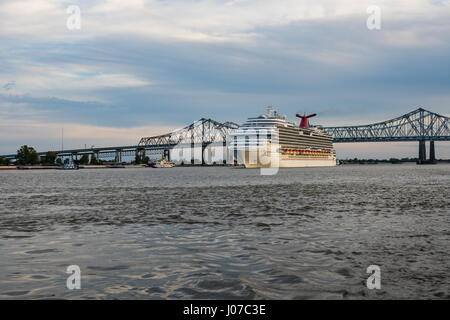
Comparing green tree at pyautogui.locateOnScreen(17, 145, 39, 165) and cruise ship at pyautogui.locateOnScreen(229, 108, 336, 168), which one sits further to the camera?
green tree at pyautogui.locateOnScreen(17, 145, 39, 165)

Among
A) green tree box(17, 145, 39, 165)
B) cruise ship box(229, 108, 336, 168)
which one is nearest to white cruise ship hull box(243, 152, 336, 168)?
cruise ship box(229, 108, 336, 168)

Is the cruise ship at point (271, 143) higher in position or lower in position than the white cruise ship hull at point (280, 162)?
higher

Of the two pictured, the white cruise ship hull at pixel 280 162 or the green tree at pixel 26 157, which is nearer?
the white cruise ship hull at pixel 280 162

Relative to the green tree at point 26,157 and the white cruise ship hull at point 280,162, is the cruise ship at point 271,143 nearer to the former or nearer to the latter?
the white cruise ship hull at point 280,162

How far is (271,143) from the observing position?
133125mm

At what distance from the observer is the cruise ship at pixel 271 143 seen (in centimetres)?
13362

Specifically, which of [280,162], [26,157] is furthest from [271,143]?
[26,157]

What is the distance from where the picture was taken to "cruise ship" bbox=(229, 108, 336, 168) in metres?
134

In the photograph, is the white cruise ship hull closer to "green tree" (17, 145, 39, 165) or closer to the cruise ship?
the cruise ship

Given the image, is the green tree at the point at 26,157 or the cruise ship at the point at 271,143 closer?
the cruise ship at the point at 271,143

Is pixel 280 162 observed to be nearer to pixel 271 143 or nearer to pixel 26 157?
pixel 271 143

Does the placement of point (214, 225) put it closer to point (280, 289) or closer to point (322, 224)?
point (322, 224)

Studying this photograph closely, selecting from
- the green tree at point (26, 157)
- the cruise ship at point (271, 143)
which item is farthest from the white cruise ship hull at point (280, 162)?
the green tree at point (26, 157)
